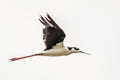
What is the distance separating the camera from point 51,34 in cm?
4594

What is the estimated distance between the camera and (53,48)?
4634 cm

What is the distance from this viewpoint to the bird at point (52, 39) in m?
45.8

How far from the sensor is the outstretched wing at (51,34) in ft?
150

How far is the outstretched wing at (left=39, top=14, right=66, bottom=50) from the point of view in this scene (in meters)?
45.8

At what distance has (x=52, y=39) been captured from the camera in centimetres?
4625

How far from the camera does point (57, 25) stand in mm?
45906

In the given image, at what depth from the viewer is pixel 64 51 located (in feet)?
151

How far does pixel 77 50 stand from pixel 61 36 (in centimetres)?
181

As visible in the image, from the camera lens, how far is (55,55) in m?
45.9

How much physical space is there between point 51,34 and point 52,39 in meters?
0.41

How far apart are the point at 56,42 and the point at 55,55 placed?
0.85 metres

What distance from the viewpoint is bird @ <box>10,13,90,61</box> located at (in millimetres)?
45812

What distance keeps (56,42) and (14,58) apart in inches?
95.5

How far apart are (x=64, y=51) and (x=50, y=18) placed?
1918 mm
